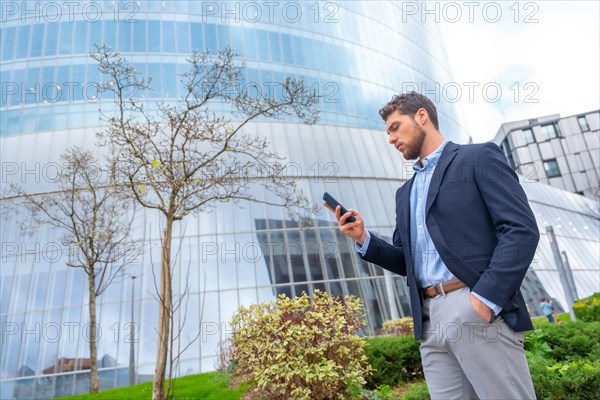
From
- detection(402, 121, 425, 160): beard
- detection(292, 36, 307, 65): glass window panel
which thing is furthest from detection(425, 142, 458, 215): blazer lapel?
detection(292, 36, 307, 65): glass window panel

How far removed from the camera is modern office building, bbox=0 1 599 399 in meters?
17.7

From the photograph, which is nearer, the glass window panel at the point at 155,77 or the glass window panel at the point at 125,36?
the glass window panel at the point at 155,77

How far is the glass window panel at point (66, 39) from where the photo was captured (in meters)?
25.0

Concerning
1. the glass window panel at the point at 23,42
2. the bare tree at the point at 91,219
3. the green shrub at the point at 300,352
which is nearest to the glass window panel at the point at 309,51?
the bare tree at the point at 91,219

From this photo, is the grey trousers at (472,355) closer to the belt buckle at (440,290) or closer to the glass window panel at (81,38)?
the belt buckle at (440,290)

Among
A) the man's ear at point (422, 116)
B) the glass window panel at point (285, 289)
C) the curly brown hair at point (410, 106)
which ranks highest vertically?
the glass window panel at point (285, 289)

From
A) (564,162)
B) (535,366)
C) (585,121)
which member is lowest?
(535,366)

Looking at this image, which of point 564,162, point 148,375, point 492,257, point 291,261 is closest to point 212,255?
point 291,261

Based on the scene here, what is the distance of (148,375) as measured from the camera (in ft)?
54.5

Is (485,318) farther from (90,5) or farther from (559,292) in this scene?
(90,5)

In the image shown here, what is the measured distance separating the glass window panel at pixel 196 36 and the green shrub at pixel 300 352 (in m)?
22.9

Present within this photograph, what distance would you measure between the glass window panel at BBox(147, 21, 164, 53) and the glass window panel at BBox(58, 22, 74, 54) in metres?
4.91

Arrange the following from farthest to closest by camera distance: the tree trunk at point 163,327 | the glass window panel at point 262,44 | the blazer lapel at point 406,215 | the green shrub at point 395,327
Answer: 1. the glass window panel at point 262,44
2. the green shrub at point 395,327
3. the tree trunk at point 163,327
4. the blazer lapel at point 406,215

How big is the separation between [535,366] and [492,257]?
3551mm
